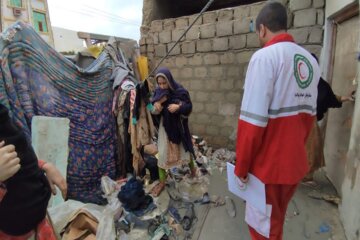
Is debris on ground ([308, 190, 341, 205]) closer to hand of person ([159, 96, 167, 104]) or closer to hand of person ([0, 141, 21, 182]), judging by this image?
hand of person ([159, 96, 167, 104])

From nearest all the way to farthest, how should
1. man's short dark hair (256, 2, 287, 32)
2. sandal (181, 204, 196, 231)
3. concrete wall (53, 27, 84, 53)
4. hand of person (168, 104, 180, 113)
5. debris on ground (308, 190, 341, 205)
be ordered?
man's short dark hair (256, 2, 287, 32), sandal (181, 204, 196, 231), debris on ground (308, 190, 341, 205), hand of person (168, 104, 180, 113), concrete wall (53, 27, 84, 53)

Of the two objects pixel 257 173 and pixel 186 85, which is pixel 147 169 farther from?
pixel 257 173

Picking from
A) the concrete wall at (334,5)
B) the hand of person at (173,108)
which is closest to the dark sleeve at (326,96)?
the concrete wall at (334,5)

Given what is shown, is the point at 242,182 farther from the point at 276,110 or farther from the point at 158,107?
the point at 158,107

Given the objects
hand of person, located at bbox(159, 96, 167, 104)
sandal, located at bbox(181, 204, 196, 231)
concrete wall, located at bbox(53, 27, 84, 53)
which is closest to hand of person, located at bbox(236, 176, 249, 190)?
sandal, located at bbox(181, 204, 196, 231)

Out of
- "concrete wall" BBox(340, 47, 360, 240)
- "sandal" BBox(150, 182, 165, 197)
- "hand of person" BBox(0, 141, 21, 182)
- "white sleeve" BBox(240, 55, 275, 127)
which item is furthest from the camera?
"sandal" BBox(150, 182, 165, 197)

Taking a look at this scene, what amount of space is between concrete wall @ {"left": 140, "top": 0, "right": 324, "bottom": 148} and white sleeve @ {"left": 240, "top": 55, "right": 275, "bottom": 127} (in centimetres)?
247

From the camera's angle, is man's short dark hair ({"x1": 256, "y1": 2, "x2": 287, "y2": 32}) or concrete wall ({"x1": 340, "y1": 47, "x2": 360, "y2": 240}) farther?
concrete wall ({"x1": 340, "y1": 47, "x2": 360, "y2": 240})

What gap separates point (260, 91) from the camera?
4.08 feet

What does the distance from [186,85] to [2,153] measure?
12.2 ft

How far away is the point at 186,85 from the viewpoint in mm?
4312

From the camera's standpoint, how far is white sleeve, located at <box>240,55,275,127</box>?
4.06ft

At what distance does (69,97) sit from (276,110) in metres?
2.49

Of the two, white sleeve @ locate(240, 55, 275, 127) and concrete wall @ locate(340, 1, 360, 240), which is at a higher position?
white sleeve @ locate(240, 55, 275, 127)
